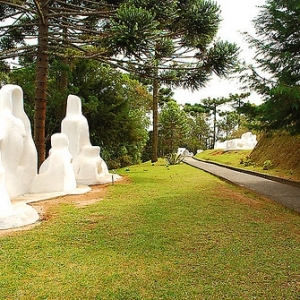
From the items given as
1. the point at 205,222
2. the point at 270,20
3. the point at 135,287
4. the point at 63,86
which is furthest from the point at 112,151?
the point at 135,287

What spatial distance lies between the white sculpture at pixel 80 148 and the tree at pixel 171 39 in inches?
89.0

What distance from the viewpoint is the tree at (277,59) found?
7164 millimetres

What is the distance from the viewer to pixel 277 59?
309 inches

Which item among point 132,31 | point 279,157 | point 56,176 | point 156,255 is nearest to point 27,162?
point 56,176

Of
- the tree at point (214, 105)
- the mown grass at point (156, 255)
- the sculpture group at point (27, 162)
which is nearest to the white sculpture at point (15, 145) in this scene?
the sculpture group at point (27, 162)

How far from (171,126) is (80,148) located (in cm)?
2238

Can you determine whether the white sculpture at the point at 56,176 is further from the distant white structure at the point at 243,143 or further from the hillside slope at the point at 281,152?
the distant white structure at the point at 243,143

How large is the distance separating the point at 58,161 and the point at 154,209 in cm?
329

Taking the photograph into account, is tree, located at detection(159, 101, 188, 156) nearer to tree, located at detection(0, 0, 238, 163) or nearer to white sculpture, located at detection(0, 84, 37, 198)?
tree, located at detection(0, 0, 238, 163)

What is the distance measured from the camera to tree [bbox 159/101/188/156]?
3216cm

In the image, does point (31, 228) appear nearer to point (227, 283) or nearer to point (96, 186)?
point (227, 283)

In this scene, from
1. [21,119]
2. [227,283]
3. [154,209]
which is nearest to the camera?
[227,283]

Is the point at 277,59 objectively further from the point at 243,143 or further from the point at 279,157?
the point at 243,143

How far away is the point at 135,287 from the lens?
8.91 feet
